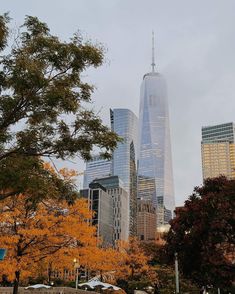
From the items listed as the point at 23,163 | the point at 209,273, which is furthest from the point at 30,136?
the point at 209,273

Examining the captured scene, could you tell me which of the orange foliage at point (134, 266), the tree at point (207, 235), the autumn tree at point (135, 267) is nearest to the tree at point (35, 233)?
the tree at point (207, 235)

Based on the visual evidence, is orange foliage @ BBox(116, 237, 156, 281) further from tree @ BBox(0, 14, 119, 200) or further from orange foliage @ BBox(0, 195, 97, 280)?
tree @ BBox(0, 14, 119, 200)

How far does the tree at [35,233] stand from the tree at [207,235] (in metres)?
5.50

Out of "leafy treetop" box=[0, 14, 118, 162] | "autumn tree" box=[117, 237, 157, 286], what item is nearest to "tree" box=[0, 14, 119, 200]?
"leafy treetop" box=[0, 14, 118, 162]

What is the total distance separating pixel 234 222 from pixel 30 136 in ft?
39.2

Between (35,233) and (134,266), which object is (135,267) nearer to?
(134,266)

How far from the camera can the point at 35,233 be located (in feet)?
67.9

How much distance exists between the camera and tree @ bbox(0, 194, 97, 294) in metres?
21.3

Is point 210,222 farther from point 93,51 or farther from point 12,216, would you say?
point 93,51

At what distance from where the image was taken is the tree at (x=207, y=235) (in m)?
19.5

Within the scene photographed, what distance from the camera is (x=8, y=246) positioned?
21562 mm

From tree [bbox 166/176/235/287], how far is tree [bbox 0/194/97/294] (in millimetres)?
5504

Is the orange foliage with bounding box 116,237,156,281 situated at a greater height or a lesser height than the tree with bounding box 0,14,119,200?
lesser

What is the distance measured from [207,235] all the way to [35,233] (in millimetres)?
8619
